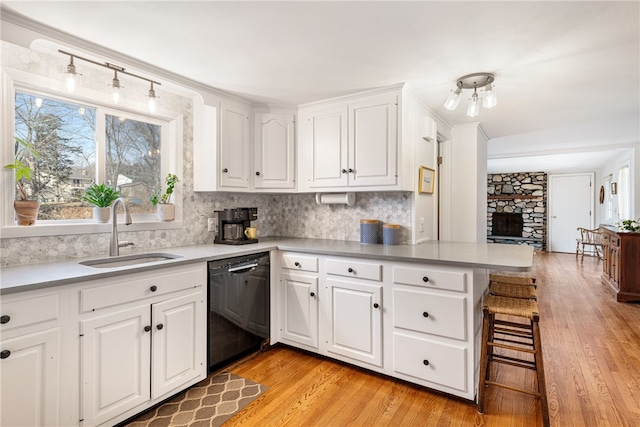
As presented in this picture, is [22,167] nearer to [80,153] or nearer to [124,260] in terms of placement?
[80,153]

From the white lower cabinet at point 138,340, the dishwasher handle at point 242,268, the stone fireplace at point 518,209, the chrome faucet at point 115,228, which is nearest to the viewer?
the white lower cabinet at point 138,340

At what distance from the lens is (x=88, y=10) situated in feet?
5.29

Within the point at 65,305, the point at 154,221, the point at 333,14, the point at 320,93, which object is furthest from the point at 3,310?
the point at 320,93

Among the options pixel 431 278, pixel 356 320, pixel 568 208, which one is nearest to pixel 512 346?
pixel 431 278

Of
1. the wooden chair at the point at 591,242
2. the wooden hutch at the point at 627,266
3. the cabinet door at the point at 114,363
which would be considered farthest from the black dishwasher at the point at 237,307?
the wooden chair at the point at 591,242

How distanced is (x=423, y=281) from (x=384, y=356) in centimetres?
62

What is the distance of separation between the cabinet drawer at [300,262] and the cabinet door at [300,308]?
2.2 inches

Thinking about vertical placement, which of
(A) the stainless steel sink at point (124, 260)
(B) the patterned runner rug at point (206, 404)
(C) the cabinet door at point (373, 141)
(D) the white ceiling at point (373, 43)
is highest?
(D) the white ceiling at point (373, 43)

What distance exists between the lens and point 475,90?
2480 mm

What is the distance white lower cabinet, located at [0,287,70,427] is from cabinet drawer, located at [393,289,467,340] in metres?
1.90

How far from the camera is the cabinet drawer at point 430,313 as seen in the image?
2053 millimetres

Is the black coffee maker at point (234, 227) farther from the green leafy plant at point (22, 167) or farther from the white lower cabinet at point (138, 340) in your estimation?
the green leafy plant at point (22, 167)

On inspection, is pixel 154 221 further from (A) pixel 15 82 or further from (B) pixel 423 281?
(B) pixel 423 281

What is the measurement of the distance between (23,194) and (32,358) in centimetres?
104
